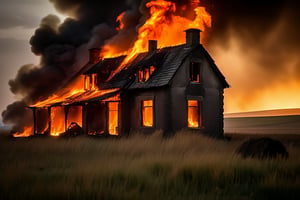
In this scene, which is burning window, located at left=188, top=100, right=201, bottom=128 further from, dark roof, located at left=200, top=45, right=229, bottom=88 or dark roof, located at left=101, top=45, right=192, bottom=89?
dark roof, located at left=101, top=45, right=192, bottom=89

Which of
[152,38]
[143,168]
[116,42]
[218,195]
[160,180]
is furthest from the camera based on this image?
[116,42]

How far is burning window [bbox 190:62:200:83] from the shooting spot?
85.1 ft

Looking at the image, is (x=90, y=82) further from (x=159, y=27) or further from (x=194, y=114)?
(x=194, y=114)

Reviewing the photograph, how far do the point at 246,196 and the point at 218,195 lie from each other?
66cm

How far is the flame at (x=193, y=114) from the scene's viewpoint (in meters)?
26.0

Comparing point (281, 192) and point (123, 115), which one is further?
point (123, 115)

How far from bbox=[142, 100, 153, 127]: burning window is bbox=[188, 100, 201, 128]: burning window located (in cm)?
248

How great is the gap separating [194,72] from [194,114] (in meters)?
2.70

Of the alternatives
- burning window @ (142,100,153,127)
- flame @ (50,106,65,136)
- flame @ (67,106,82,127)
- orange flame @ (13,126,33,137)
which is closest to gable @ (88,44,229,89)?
burning window @ (142,100,153,127)

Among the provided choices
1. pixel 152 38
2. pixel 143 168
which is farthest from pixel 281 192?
pixel 152 38

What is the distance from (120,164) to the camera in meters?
12.2

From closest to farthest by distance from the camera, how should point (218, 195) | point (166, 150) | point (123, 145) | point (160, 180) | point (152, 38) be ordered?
point (218, 195)
point (160, 180)
point (166, 150)
point (123, 145)
point (152, 38)

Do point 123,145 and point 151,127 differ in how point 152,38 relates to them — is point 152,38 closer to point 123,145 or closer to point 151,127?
point 151,127

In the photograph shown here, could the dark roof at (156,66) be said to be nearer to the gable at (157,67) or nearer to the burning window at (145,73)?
the gable at (157,67)
